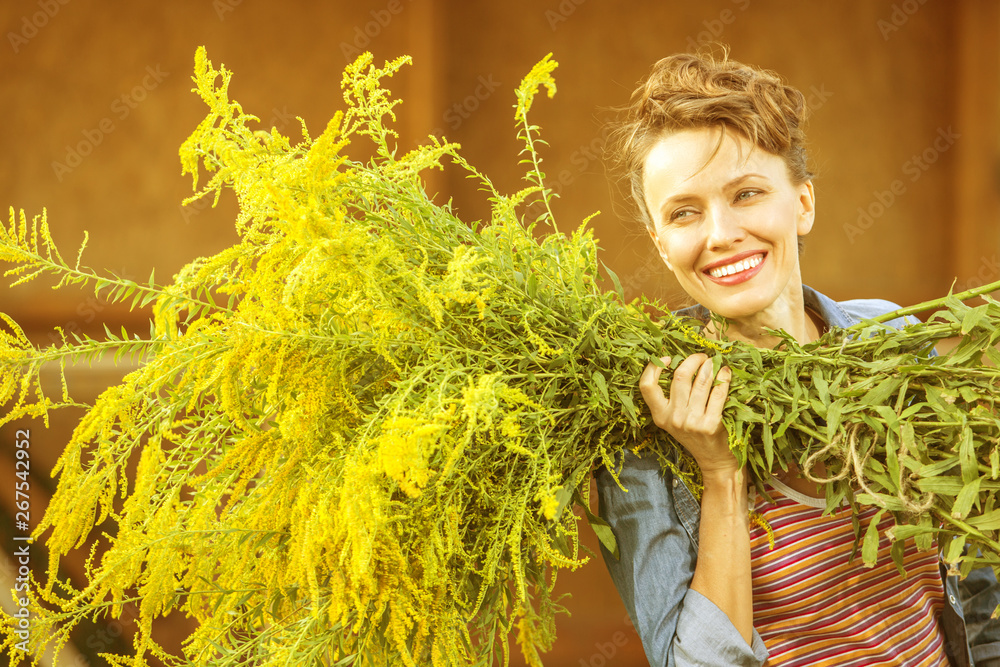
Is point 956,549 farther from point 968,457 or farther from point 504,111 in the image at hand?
point 504,111

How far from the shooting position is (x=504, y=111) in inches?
90.6

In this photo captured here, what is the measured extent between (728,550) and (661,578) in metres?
0.08

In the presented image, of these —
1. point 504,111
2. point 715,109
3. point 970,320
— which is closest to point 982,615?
point 970,320

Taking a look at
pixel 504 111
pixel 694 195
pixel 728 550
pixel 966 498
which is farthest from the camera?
pixel 504 111

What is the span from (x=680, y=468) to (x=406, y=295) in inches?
14.5

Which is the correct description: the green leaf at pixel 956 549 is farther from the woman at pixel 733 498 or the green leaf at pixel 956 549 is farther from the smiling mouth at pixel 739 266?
the smiling mouth at pixel 739 266

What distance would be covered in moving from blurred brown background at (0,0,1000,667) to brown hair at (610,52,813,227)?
1055mm

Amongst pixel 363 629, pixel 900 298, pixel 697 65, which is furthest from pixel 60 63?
pixel 900 298

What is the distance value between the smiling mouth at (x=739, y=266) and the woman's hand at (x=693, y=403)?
165 millimetres

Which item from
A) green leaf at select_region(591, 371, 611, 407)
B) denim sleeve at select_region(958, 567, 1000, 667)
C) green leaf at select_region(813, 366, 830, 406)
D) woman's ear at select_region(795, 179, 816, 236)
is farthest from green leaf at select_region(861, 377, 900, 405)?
denim sleeve at select_region(958, 567, 1000, 667)

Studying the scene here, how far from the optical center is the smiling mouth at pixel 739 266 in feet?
2.78

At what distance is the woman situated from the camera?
74cm

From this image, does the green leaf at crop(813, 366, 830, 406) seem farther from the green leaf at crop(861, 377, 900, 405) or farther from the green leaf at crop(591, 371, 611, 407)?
the green leaf at crop(591, 371, 611, 407)

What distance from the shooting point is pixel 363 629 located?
0.65m
